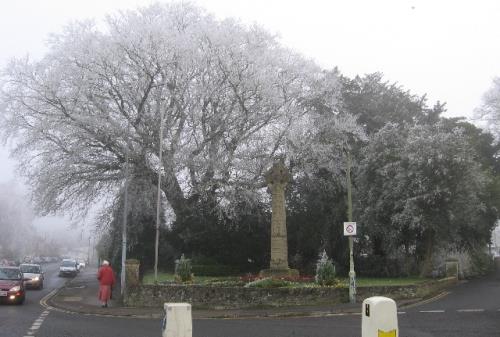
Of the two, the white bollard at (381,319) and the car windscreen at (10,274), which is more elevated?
the white bollard at (381,319)

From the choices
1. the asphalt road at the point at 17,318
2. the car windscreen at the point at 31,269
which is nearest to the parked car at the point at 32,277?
the car windscreen at the point at 31,269

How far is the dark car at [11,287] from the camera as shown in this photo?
73.5 ft

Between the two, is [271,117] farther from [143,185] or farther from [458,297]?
[458,297]

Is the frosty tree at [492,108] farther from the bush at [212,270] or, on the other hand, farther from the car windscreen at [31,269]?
the car windscreen at [31,269]

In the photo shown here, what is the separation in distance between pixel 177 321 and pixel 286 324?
30.6 feet

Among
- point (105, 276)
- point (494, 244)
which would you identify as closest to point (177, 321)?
point (105, 276)

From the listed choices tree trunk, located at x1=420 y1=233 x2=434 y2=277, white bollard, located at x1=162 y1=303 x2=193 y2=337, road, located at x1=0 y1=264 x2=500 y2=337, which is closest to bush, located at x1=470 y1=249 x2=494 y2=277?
tree trunk, located at x1=420 y1=233 x2=434 y2=277

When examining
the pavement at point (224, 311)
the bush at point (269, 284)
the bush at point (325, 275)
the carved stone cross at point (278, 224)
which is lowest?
the pavement at point (224, 311)

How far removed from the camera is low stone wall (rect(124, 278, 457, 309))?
2006 cm

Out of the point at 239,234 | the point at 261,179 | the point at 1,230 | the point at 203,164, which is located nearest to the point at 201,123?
the point at 203,164

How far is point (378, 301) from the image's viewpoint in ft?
20.7

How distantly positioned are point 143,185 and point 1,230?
75399 mm

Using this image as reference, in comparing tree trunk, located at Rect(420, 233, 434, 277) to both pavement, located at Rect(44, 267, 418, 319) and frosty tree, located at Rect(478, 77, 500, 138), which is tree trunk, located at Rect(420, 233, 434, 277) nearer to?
pavement, located at Rect(44, 267, 418, 319)

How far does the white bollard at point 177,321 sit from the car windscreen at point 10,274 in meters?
19.2
